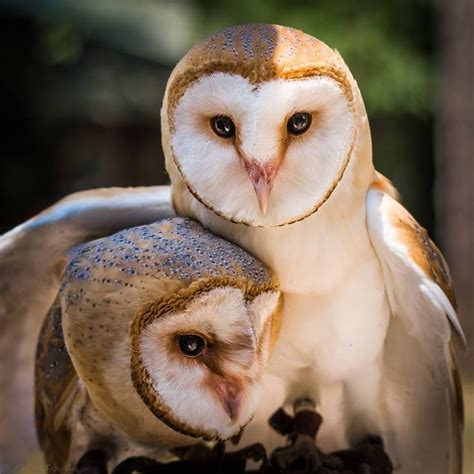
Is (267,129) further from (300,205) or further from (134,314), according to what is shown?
(134,314)

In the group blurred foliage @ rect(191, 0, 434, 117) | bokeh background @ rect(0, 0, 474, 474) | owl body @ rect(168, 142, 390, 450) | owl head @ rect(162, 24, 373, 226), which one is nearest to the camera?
owl head @ rect(162, 24, 373, 226)

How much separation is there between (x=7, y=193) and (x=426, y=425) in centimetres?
333

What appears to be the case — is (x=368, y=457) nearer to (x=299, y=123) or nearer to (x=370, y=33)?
(x=299, y=123)

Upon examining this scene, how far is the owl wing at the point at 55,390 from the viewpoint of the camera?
125 cm

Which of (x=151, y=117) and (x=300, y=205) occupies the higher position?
(x=300, y=205)

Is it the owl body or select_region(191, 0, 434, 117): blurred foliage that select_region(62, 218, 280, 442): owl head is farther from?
select_region(191, 0, 434, 117): blurred foliage

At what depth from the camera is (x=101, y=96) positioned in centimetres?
414

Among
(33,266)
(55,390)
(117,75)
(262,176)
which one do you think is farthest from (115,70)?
(262,176)

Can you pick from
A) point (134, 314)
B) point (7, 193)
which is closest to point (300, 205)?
point (134, 314)

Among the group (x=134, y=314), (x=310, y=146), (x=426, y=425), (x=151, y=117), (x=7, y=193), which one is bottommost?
(x=7, y=193)

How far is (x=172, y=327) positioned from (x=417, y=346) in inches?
14.9

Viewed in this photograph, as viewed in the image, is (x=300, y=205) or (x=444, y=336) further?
(x=444, y=336)

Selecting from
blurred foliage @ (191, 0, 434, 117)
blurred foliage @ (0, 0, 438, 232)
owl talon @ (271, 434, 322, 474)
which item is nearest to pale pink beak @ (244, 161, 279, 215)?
owl talon @ (271, 434, 322, 474)

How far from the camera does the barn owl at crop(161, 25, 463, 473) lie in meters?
0.99
